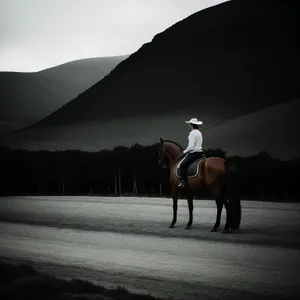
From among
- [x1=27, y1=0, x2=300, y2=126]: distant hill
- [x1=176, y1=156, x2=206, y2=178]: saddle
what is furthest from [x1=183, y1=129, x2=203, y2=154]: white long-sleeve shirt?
[x1=27, y1=0, x2=300, y2=126]: distant hill

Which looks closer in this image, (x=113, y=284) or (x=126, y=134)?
(x=113, y=284)

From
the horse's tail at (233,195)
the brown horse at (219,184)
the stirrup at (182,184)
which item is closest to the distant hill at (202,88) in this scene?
the stirrup at (182,184)

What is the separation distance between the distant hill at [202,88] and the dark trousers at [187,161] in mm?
54066

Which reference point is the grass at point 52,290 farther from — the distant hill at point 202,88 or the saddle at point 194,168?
the distant hill at point 202,88

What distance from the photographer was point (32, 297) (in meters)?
6.75

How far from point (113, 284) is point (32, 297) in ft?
4.46

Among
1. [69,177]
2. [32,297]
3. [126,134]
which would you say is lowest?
[32,297]

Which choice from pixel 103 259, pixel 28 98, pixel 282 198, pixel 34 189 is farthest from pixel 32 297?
pixel 28 98

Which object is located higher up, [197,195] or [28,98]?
[28,98]

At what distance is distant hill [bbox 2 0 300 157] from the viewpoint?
276 feet

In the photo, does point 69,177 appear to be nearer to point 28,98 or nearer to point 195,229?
point 195,229

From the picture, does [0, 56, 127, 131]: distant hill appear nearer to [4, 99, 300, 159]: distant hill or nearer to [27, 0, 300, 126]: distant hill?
[27, 0, 300, 126]: distant hill

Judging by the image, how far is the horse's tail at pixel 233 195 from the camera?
12328 millimetres

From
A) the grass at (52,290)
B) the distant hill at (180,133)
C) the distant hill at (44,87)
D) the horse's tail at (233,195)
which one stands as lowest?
the grass at (52,290)
